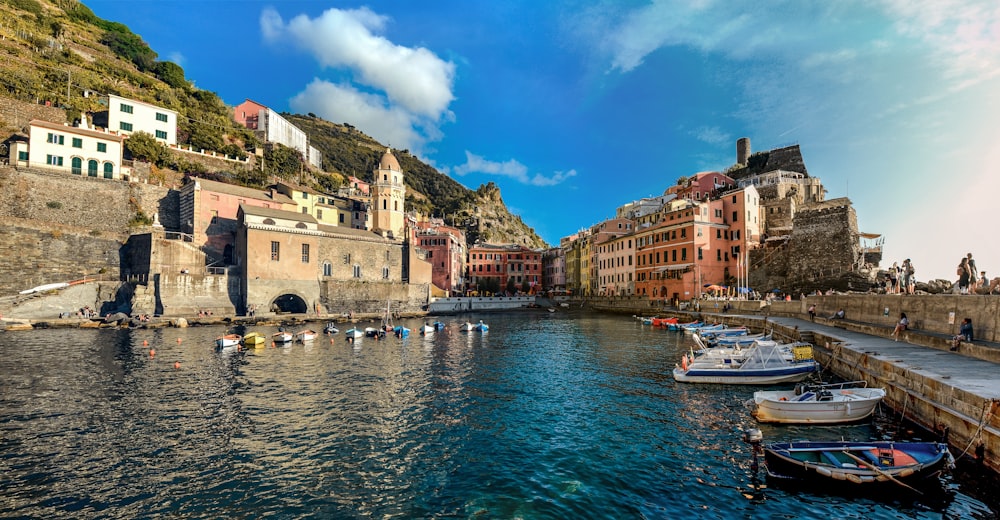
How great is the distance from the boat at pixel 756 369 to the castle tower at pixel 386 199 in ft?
190

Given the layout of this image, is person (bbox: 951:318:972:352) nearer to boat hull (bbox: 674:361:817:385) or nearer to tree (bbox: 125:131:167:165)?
boat hull (bbox: 674:361:817:385)

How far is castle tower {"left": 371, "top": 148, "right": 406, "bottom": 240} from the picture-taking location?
7194 cm

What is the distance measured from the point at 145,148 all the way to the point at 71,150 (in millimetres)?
9690

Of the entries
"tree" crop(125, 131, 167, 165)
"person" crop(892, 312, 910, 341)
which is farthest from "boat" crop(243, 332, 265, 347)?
"tree" crop(125, 131, 167, 165)

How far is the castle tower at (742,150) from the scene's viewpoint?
87.2 m

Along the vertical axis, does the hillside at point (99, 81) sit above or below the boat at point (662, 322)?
above

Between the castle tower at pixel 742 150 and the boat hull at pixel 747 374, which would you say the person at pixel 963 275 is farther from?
the castle tower at pixel 742 150

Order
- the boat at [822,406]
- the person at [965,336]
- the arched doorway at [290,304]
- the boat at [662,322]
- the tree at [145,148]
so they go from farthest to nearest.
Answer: the tree at [145,148], the arched doorway at [290,304], the boat at [662,322], the person at [965,336], the boat at [822,406]

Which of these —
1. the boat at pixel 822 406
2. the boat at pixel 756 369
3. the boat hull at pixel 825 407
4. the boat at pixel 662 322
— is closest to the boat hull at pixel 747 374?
the boat at pixel 756 369

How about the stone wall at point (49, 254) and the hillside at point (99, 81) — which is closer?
the stone wall at point (49, 254)

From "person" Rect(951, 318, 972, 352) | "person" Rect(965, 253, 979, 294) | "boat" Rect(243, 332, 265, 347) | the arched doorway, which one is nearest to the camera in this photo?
"person" Rect(951, 318, 972, 352)

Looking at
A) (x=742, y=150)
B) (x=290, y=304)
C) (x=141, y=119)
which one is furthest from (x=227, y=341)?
(x=742, y=150)

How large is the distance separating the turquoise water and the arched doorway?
3077 centimetres

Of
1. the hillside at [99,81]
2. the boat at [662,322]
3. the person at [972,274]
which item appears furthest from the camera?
the hillside at [99,81]
